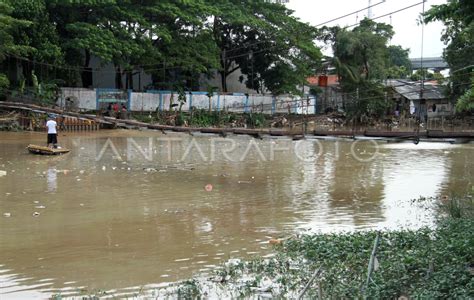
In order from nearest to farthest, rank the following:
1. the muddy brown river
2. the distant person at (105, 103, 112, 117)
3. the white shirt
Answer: the muddy brown river < the white shirt < the distant person at (105, 103, 112, 117)

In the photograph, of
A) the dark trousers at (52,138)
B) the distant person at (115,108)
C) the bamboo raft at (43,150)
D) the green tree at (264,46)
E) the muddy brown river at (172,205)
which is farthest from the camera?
the green tree at (264,46)

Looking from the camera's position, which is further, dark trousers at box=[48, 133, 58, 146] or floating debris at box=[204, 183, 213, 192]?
dark trousers at box=[48, 133, 58, 146]

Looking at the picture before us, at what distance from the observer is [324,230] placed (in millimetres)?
8586

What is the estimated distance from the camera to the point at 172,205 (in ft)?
34.7

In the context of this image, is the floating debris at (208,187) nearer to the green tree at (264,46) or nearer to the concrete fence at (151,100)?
the concrete fence at (151,100)

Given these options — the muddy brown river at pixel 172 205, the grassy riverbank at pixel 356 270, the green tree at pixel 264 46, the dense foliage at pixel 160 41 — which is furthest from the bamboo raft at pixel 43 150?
the green tree at pixel 264 46

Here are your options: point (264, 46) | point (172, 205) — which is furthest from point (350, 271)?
point (264, 46)

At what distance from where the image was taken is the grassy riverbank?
16.3 feet

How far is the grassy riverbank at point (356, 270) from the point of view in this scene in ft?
16.3

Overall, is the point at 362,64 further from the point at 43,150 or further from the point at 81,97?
the point at 43,150

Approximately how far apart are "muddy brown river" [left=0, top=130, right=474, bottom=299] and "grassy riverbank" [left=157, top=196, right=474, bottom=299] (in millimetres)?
619

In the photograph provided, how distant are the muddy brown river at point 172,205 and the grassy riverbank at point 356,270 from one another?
0.62m

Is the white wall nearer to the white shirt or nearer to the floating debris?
the white shirt

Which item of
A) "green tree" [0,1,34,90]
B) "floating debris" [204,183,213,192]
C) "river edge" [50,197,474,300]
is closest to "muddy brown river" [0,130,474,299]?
"floating debris" [204,183,213,192]
